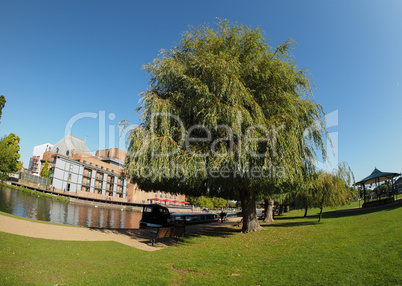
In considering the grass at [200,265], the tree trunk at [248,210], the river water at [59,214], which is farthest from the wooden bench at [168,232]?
the river water at [59,214]

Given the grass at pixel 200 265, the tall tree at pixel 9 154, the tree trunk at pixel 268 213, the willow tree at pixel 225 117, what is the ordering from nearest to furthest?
the grass at pixel 200 265 → the willow tree at pixel 225 117 → the tree trunk at pixel 268 213 → the tall tree at pixel 9 154

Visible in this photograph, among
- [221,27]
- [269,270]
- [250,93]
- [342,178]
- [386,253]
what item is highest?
[221,27]

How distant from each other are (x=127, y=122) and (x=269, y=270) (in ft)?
34.8

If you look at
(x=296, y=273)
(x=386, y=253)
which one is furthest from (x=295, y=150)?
(x=296, y=273)

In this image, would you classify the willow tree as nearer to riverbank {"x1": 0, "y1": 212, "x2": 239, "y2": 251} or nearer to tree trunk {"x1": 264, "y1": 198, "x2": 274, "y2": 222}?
riverbank {"x1": 0, "y1": 212, "x2": 239, "y2": 251}

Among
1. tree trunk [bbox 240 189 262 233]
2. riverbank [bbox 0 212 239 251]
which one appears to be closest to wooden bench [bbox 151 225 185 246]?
riverbank [bbox 0 212 239 251]

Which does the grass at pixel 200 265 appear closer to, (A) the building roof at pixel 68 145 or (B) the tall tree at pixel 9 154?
(B) the tall tree at pixel 9 154

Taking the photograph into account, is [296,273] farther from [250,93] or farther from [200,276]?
[250,93]

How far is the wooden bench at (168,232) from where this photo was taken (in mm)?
12592

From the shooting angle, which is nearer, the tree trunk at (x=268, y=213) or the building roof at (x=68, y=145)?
the tree trunk at (x=268, y=213)

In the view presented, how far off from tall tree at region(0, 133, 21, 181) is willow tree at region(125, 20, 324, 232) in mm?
62899

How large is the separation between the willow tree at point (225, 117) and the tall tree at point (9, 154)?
62899 mm

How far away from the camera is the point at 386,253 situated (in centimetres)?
711

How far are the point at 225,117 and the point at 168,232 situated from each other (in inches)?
292
